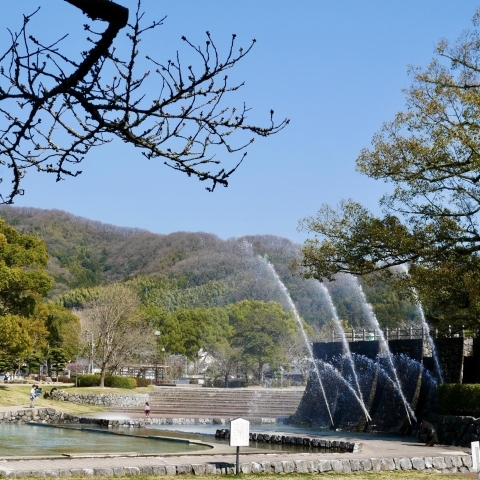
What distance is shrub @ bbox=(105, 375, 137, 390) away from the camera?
41406 millimetres

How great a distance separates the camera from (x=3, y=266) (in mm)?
35188

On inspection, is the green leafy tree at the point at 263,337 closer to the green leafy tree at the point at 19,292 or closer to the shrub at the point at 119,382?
the shrub at the point at 119,382

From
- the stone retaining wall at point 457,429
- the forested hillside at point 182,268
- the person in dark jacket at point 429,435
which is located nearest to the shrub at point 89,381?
the forested hillside at point 182,268

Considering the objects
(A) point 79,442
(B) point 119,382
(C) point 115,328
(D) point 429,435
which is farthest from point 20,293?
(D) point 429,435

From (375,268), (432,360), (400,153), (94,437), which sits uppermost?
(400,153)

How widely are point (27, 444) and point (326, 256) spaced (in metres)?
9.73

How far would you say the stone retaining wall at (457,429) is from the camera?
19.4 m

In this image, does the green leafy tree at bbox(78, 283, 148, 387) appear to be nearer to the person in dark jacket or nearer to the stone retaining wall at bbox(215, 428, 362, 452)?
the stone retaining wall at bbox(215, 428, 362, 452)

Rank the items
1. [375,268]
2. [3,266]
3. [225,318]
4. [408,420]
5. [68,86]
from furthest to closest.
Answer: [225,318]
[3,266]
[408,420]
[375,268]
[68,86]

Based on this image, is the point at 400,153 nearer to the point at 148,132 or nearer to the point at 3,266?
the point at 148,132

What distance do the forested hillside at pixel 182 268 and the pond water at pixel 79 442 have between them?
107 feet

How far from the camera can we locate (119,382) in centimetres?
4138

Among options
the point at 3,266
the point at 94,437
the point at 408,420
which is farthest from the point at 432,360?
the point at 3,266

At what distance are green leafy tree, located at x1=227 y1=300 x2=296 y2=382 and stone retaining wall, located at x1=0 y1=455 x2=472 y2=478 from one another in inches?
1864
